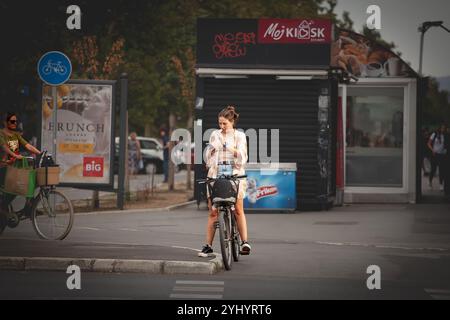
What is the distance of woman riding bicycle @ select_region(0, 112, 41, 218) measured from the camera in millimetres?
16953

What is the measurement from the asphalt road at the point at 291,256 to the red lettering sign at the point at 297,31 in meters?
3.46

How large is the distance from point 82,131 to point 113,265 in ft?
36.0

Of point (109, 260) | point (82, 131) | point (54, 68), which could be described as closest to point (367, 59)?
point (82, 131)

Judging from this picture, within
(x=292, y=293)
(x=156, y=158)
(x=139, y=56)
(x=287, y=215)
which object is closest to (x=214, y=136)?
(x=292, y=293)

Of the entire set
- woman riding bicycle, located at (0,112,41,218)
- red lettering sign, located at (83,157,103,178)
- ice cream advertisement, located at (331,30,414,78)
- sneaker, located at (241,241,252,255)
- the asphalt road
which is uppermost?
ice cream advertisement, located at (331,30,414,78)

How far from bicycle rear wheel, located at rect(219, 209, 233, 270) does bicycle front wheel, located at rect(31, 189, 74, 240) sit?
3.21 metres

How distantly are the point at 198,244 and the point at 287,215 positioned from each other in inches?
266

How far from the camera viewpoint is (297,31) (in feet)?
79.7

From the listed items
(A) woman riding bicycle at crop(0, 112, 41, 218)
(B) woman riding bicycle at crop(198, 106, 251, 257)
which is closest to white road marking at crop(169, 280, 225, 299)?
(B) woman riding bicycle at crop(198, 106, 251, 257)

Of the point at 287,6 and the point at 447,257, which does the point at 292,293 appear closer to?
the point at 447,257

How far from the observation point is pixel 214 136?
14.3m

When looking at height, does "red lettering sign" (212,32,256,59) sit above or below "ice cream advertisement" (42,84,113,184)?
above

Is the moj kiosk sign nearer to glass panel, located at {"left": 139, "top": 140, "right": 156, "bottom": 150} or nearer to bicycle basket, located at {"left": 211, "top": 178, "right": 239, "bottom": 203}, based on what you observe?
bicycle basket, located at {"left": 211, "top": 178, "right": 239, "bottom": 203}

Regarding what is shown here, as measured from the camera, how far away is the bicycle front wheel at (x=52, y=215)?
16.4 metres
